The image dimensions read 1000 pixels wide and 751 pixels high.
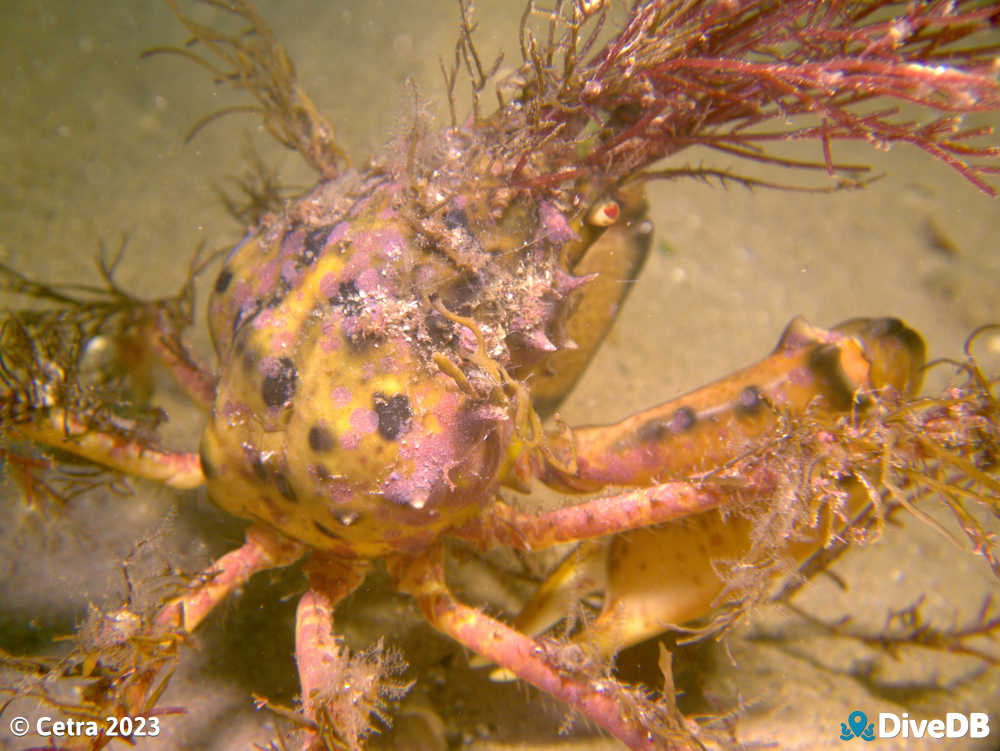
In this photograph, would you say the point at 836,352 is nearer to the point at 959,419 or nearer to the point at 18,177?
the point at 959,419

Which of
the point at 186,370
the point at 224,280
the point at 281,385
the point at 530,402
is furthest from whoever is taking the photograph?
the point at 186,370

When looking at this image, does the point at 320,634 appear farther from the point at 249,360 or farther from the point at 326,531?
the point at 249,360

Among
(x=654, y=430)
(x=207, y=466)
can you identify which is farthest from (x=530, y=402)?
(x=207, y=466)

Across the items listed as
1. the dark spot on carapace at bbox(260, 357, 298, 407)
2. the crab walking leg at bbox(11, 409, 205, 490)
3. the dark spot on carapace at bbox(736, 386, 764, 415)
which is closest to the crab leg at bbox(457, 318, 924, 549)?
the dark spot on carapace at bbox(736, 386, 764, 415)

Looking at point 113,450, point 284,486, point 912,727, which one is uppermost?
point 113,450

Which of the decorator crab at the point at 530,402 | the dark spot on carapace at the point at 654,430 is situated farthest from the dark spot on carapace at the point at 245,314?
the dark spot on carapace at the point at 654,430

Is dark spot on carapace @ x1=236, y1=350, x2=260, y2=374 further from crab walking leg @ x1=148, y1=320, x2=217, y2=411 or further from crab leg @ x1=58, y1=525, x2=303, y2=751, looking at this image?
crab walking leg @ x1=148, y1=320, x2=217, y2=411

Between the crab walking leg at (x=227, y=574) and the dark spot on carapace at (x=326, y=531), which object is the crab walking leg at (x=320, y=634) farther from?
the dark spot on carapace at (x=326, y=531)
